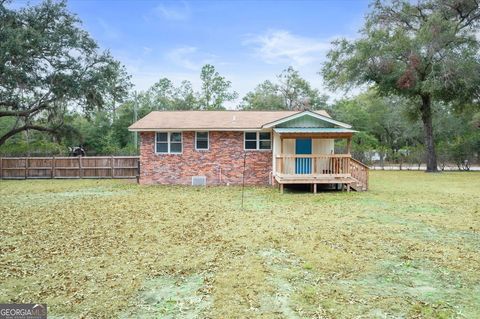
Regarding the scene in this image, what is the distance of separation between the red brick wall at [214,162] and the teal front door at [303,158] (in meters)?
1.52

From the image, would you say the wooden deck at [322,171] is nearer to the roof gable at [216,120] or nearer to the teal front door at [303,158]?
the teal front door at [303,158]

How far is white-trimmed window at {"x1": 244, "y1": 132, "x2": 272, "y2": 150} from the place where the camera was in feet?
60.6

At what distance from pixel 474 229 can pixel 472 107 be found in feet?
81.5

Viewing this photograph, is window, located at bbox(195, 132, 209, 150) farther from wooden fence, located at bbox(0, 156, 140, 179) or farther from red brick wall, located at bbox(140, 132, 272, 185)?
wooden fence, located at bbox(0, 156, 140, 179)

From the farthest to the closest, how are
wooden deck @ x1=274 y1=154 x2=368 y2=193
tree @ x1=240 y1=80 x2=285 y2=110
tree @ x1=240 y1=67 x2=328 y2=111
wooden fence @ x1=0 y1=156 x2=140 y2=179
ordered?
tree @ x1=240 y1=67 x2=328 y2=111
tree @ x1=240 y1=80 x2=285 y2=110
wooden fence @ x1=0 y1=156 x2=140 y2=179
wooden deck @ x1=274 y1=154 x2=368 y2=193

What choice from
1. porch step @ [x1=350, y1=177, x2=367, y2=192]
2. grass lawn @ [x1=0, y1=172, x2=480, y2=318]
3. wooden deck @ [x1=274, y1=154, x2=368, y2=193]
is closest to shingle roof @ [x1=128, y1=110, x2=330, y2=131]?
wooden deck @ [x1=274, y1=154, x2=368, y2=193]

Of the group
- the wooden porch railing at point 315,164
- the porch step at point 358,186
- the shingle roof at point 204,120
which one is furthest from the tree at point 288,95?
the porch step at point 358,186

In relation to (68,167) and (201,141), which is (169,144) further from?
(68,167)

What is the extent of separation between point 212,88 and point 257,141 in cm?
2884

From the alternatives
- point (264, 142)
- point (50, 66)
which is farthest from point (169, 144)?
point (50, 66)

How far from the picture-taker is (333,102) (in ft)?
155

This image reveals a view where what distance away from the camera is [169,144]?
18641 millimetres

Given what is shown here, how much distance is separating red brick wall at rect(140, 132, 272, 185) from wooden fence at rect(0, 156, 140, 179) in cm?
458

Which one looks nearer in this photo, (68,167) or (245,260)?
(245,260)
